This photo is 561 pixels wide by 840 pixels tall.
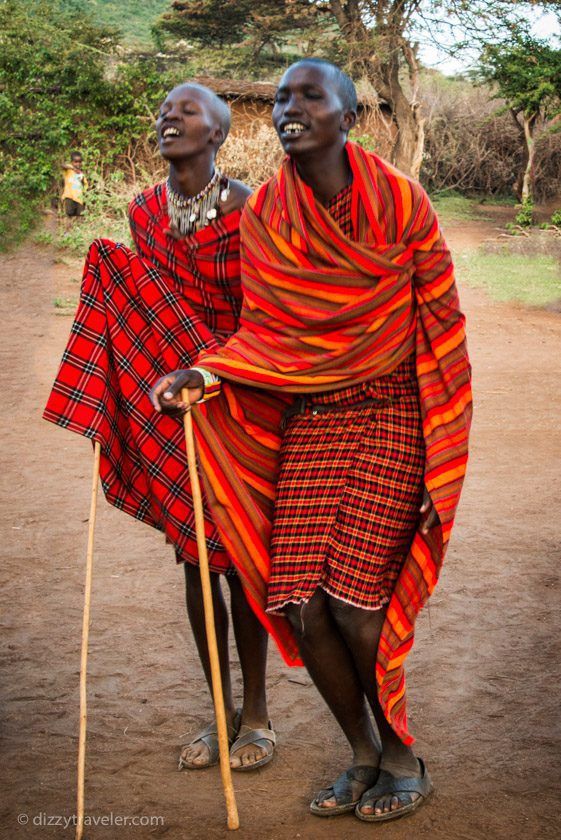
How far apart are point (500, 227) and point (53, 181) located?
840cm

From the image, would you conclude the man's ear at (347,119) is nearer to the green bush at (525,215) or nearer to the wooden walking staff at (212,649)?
the wooden walking staff at (212,649)

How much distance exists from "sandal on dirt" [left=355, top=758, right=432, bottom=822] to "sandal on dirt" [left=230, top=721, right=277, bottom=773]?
0.44m

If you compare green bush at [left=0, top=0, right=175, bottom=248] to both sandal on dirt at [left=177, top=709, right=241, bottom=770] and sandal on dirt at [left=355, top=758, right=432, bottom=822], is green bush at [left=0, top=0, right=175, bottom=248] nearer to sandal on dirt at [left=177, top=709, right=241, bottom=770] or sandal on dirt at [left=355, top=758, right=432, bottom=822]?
sandal on dirt at [left=177, top=709, right=241, bottom=770]

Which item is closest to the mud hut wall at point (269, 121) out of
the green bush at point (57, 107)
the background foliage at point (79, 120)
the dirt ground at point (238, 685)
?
the background foliage at point (79, 120)

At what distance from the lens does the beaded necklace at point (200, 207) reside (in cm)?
328

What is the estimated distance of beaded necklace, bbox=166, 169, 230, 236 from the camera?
129 inches

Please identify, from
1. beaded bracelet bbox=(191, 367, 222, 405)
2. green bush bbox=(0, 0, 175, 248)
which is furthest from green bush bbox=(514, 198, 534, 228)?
beaded bracelet bbox=(191, 367, 222, 405)

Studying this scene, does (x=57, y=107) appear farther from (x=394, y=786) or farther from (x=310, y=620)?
(x=394, y=786)

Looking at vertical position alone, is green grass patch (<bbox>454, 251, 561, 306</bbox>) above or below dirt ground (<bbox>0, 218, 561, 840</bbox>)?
below

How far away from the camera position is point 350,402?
3.01m

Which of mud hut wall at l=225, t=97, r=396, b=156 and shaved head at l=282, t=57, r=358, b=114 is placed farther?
mud hut wall at l=225, t=97, r=396, b=156

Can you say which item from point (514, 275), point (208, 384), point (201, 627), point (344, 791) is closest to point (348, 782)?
point (344, 791)

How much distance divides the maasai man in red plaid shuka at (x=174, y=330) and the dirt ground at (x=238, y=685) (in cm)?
25

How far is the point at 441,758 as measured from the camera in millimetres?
3332
